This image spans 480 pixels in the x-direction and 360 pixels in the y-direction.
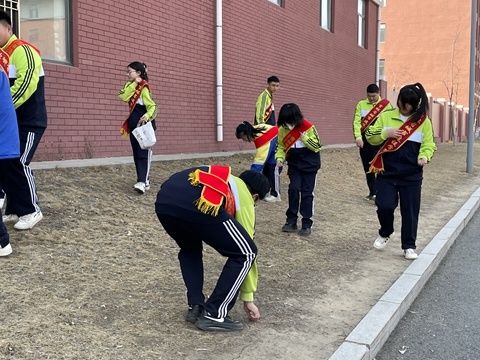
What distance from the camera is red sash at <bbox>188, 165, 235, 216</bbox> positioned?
11.7 feet

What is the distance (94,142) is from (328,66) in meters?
11.7

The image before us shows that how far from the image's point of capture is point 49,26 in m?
8.03

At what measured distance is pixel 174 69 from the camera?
10328mm

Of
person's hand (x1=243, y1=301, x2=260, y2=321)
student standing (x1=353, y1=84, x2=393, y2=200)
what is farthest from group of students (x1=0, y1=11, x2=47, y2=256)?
student standing (x1=353, y1=84, x2=393, y2=200)

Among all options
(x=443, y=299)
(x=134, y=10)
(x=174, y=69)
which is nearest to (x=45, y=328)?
(x=443, y=299)

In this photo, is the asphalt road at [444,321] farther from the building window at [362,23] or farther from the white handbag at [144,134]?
the building window at [362,23]

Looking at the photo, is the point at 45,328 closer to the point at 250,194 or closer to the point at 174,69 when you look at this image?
the point at 250,194

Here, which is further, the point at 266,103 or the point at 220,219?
the point at 266,103

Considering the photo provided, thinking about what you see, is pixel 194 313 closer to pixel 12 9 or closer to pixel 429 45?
pixel 12 9

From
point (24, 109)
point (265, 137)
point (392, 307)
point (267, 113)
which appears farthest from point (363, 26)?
point (392, 307)

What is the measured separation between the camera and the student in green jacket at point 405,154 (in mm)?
5840

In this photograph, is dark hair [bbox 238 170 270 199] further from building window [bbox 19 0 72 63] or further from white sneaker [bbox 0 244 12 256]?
building window [bbox 19 0 72 63]

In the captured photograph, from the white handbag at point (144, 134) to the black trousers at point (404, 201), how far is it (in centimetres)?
281

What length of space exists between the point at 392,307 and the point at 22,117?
12.1 ft
